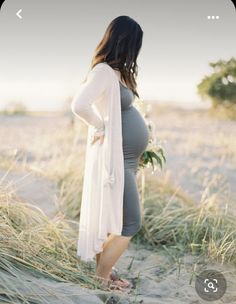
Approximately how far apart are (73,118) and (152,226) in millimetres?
2760

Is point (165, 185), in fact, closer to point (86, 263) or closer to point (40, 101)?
point (40, 101)

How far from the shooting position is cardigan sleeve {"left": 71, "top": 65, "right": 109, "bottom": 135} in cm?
254

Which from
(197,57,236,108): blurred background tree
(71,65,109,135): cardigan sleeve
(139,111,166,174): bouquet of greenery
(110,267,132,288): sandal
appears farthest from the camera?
(197,57,236,108): blurred background tree

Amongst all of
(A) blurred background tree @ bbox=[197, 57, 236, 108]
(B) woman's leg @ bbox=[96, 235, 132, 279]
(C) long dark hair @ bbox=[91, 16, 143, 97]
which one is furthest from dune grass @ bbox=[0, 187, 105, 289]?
(A) blurred background tree @ bbox=[197, 57, 236, 108]

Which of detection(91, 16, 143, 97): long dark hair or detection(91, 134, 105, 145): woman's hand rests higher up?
detection(91, 16, 143, 97): long dark hair

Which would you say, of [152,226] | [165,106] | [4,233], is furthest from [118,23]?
[165,106]

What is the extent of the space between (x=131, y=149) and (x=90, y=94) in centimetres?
30

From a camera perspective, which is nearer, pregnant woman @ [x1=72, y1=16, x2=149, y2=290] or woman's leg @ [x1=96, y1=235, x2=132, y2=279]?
pregnant woman @ [x1=72, y1=16, x2=149, y2=290]

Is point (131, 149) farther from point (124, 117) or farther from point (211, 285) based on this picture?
point (211, 285)

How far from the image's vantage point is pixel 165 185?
416cm

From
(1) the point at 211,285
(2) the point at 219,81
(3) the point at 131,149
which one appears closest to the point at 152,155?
(3) the point at 131,149

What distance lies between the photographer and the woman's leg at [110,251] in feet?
8.93

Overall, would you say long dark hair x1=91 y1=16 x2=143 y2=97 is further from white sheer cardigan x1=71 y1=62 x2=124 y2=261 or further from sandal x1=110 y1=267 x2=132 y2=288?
sandal x1=110 y1=267 x2=132 y2=288

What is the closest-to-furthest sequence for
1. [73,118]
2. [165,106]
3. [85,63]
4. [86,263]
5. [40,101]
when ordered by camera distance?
[86,263], [85,63], [40,101], [73,118], [165,106]
